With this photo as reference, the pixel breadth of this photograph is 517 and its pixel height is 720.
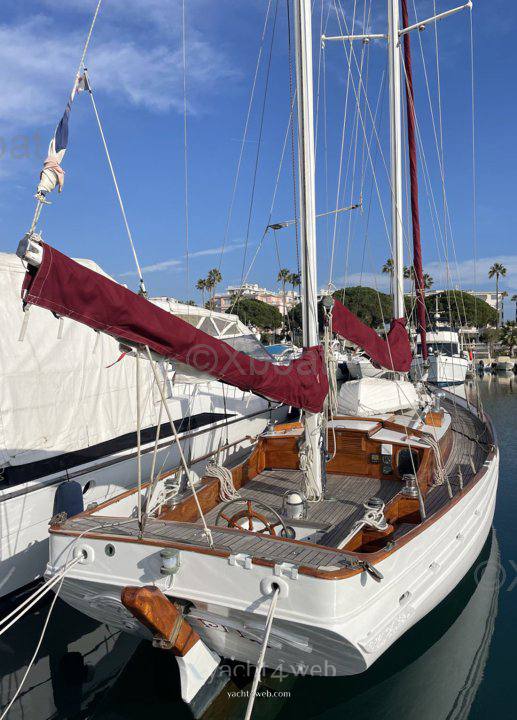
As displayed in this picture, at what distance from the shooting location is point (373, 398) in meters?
9.47

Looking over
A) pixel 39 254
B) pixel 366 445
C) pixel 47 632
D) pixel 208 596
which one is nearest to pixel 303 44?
pixel 39 254

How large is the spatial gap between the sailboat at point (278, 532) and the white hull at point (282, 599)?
0.01m

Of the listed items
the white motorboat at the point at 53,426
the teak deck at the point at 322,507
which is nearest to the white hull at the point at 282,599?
the teak deck at the point at 322,507

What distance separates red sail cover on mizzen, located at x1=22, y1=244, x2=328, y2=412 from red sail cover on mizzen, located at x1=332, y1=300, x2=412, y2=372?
5.36 ft

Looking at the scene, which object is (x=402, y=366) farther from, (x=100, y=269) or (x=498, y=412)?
(x=498, y=412)

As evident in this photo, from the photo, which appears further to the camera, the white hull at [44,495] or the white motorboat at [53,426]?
the white motorboat at [53,426]

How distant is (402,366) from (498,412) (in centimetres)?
1626

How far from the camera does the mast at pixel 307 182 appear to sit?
6340mm

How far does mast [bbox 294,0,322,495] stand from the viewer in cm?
634

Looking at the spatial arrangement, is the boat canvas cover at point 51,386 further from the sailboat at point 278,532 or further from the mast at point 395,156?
the mast at point 395,156

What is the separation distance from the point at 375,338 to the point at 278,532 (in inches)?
148

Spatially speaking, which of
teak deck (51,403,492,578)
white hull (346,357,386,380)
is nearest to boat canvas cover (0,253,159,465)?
teak deck (51,403,492,578)

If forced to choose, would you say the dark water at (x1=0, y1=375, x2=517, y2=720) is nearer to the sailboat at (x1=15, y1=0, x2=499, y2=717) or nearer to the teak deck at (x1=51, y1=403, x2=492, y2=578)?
the sailboat at (x1=15, y1=0, x2=499, y2=717)

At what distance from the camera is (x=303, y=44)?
633cm
